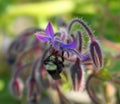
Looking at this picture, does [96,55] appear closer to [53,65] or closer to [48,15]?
[53,65]

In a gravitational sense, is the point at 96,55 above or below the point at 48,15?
below

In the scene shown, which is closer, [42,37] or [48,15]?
[42,37]

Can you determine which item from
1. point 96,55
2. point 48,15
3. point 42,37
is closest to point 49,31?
point 42,37

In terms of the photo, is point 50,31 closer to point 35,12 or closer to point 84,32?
point 84,32

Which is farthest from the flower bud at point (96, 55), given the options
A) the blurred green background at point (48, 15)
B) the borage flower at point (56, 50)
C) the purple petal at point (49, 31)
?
the blurred green background at point (48, 15)

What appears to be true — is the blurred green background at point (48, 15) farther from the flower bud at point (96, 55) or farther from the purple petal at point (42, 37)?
the purple petal at point (42, 37)

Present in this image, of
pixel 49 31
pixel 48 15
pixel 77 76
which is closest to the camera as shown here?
pixel 49 31

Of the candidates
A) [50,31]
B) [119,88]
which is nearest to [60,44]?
[50,31]
